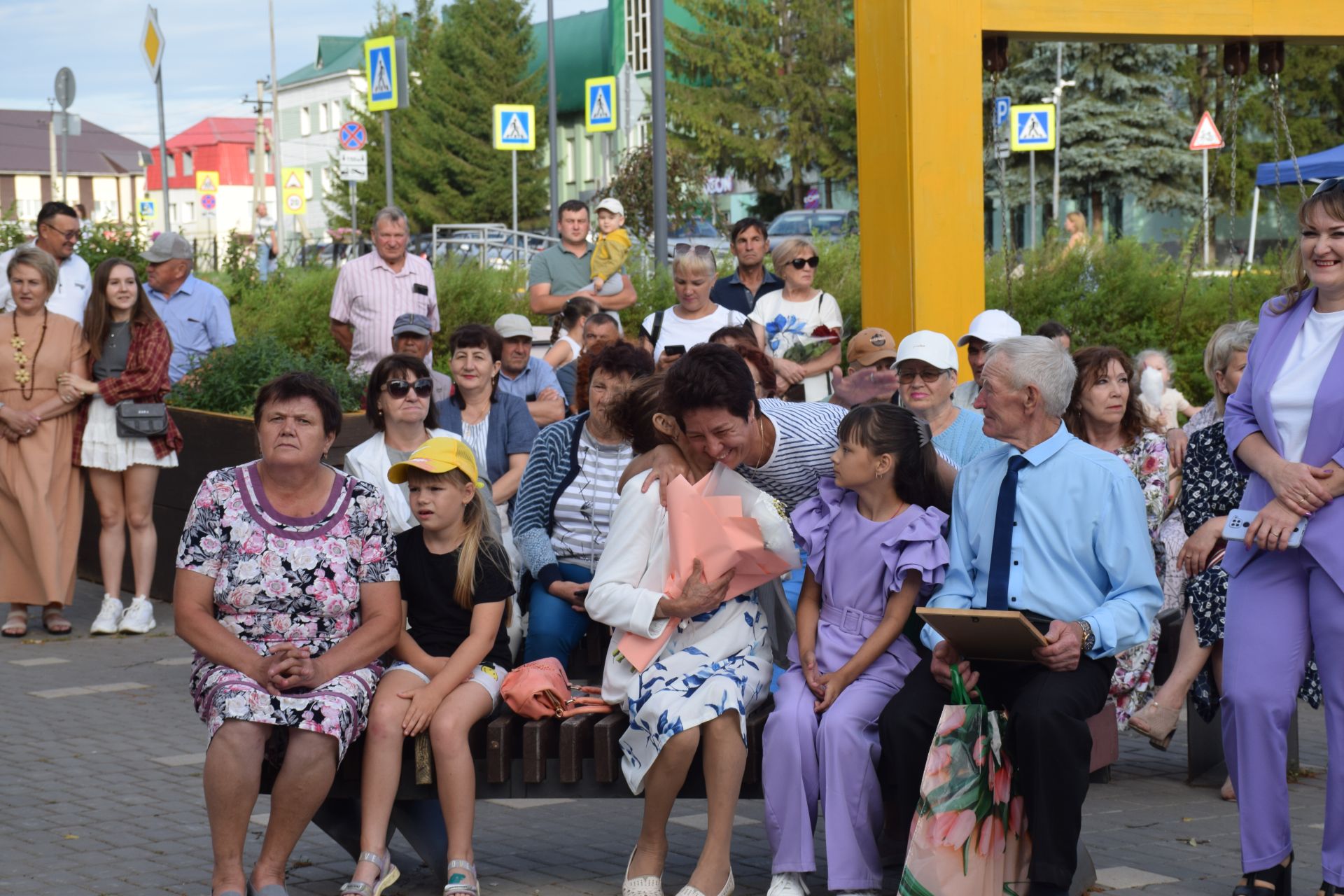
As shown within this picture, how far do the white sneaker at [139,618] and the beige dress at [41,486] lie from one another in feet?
1.35

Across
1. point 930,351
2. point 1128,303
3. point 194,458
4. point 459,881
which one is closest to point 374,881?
point 459,881

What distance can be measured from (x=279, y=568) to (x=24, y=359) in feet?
17.7

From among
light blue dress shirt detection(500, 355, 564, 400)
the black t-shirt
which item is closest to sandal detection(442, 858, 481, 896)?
the black t-shirt

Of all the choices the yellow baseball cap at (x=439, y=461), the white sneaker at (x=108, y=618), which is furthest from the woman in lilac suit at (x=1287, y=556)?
the white sneaker at (x=108, y=618)

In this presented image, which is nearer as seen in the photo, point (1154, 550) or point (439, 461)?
point (439, 461)

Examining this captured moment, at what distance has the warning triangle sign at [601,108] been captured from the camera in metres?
23.6

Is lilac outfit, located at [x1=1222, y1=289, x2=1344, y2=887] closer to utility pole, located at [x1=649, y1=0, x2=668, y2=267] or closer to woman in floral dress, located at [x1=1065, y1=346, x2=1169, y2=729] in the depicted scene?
woman in floral dress, located at [x1=1065, y1=346, x2=1169, y2=729]

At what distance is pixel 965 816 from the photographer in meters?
4.65

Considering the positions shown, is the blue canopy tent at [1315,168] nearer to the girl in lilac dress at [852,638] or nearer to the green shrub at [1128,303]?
the green shrub at [1128,303]

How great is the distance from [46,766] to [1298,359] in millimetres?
5140

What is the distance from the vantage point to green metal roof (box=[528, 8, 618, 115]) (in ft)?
192

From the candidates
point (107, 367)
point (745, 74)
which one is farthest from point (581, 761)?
point (745, 74)

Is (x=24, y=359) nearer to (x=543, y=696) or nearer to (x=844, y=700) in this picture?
(x=543, y=696)

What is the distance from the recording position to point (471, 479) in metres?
5.55
